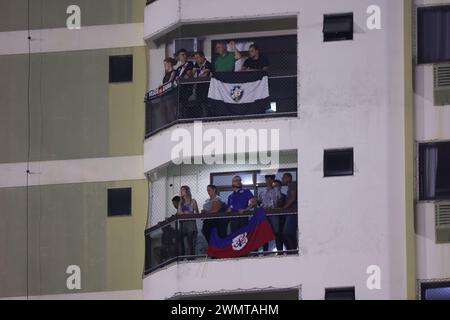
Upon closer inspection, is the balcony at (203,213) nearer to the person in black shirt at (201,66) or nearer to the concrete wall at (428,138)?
A: the person in black shirt at (201,66)

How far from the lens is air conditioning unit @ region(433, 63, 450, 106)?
6512 cm

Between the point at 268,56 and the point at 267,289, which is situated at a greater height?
the point at 268,56

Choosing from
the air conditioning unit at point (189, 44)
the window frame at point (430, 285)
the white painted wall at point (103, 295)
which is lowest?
the white painted wall at point (103, 295)

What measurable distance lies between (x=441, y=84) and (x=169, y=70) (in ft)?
19.8

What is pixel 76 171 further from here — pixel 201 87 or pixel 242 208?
pixel 242 208

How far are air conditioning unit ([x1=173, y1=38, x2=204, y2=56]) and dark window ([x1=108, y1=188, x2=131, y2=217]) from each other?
326 centimetres

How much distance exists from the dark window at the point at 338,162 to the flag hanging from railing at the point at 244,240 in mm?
1644

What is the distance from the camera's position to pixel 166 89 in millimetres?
66750

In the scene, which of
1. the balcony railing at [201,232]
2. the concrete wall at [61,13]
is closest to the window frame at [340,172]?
the balcony railing at [201,232]

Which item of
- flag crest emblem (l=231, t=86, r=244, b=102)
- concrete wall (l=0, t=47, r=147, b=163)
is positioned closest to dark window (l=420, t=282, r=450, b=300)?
flag crest emblem (l=231, t=86, r=244, b=102)

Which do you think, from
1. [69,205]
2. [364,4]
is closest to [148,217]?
[69,205]

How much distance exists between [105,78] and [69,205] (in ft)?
9.53

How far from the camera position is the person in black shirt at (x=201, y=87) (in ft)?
218
